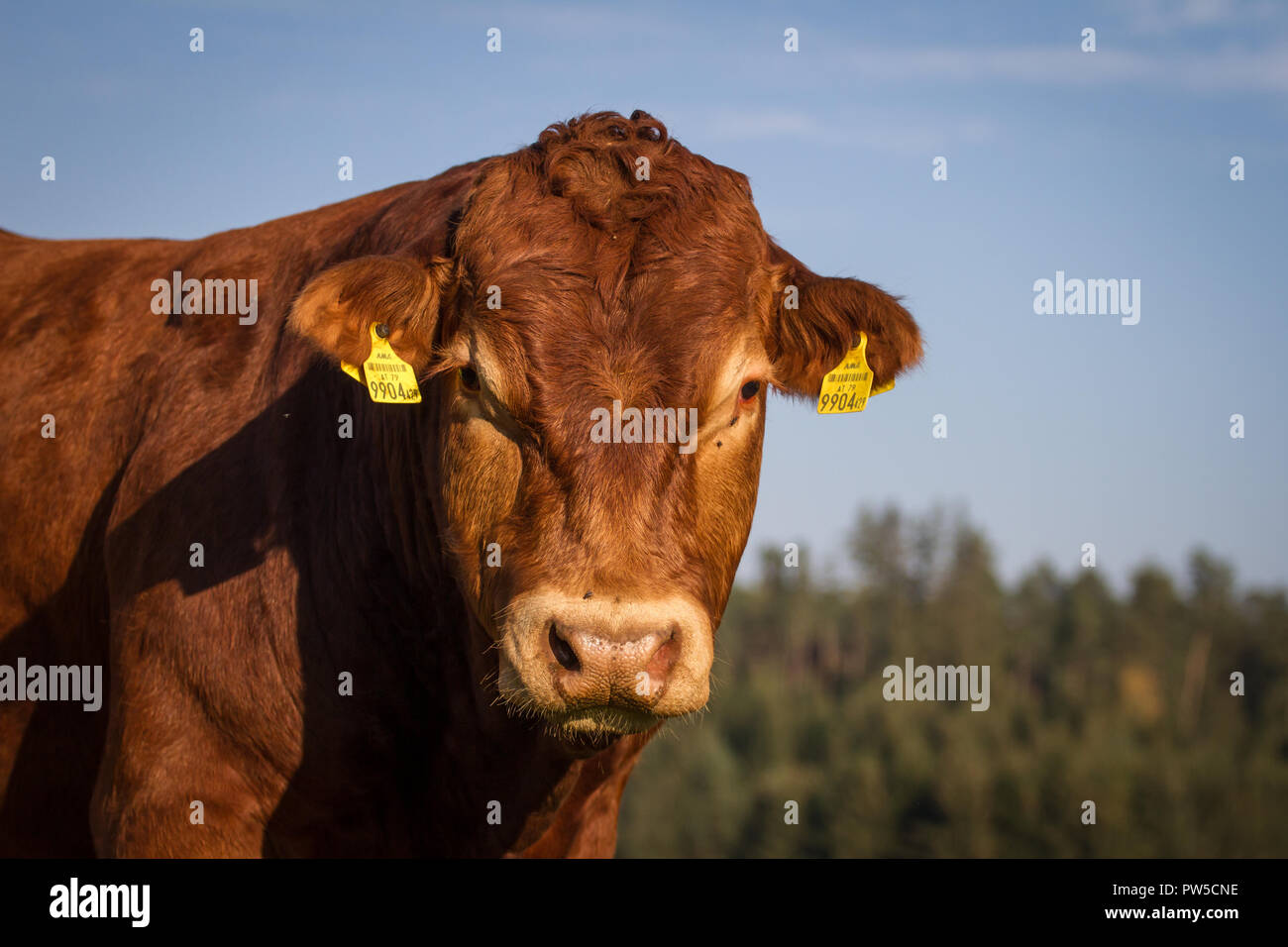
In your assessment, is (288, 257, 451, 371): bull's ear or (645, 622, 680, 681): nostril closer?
(645, 622, 680, 681): nostril

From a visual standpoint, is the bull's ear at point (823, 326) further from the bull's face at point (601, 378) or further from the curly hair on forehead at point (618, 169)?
the curly hair on forehead at point (618, 169)

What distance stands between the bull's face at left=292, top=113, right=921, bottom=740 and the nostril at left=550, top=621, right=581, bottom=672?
2cm

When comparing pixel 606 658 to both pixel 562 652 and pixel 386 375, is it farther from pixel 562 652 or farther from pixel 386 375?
pixel 386 375

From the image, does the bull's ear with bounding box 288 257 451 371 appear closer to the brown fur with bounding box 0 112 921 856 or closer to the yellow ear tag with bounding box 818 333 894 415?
the brown fur with bounding box 0 112 921 856

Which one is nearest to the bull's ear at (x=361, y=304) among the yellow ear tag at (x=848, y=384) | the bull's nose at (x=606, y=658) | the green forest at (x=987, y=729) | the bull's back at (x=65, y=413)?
the bull's nose at (x=606, y=658)

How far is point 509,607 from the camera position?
14.1 ft

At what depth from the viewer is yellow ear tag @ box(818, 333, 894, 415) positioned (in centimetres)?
522

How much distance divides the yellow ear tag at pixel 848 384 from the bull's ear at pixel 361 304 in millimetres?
1564

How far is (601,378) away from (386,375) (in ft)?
3.04

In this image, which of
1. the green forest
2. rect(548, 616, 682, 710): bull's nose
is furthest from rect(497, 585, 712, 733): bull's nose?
the green forest

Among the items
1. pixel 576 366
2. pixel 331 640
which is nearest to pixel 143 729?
pixel 331 640

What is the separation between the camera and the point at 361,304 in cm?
481

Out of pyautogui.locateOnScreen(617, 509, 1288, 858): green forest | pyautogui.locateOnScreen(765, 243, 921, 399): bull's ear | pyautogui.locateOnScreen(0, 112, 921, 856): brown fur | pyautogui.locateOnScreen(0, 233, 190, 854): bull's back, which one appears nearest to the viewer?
pyautogui.locateOnScreen(0, 112, 921, 856): brown fur

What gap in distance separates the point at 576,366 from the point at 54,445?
2.92 m
